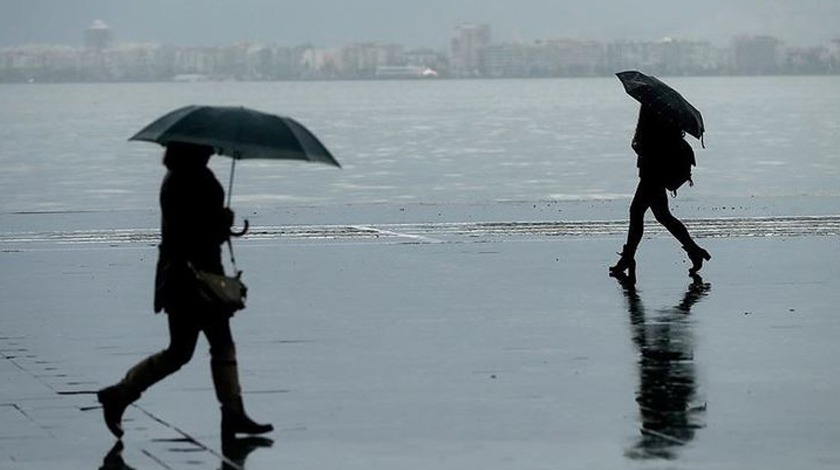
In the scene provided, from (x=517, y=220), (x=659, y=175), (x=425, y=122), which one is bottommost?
Result: (x=425, y=122)

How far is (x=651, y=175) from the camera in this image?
18.8m

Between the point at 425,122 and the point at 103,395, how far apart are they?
92.8 metres

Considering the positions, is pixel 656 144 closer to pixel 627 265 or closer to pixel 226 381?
pixel 627 265

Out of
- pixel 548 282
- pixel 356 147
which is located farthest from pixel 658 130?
pixel 356 147

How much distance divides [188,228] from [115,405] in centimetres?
92

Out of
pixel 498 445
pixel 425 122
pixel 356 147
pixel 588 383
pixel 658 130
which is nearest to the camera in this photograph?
pixel 498 445

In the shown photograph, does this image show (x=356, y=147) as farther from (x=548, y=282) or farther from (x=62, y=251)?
(x=548, y=282)

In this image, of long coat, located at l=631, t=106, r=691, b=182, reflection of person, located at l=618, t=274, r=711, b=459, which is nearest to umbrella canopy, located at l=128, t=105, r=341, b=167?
reflection of person, located at l=618, t=274, r=711, b=459

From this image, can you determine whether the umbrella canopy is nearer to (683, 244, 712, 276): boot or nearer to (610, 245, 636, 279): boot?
(610, 245, 636, 279): boot

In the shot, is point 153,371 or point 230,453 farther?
point 153,371

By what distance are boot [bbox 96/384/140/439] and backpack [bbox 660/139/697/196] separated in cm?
884

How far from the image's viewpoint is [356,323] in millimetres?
15742

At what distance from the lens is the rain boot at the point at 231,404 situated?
34.6ft

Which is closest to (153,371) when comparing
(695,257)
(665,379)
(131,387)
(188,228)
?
(131,387)
